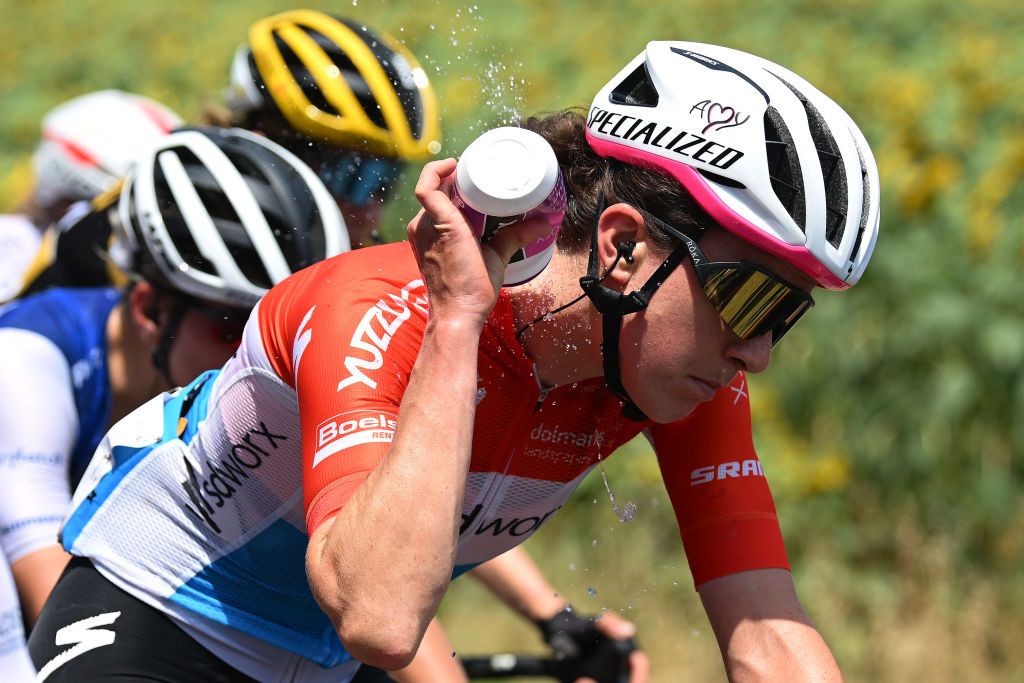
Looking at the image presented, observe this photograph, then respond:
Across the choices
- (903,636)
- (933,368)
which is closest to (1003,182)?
(933,368)

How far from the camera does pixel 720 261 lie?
2.27m

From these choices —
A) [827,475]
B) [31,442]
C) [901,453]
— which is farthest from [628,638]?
[901,453]

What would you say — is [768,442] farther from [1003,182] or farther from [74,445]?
[74,445]

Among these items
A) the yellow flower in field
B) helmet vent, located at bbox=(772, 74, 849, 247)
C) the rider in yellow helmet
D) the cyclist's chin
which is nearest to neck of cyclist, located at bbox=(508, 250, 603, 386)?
the cyclist's chin

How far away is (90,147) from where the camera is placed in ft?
19.3

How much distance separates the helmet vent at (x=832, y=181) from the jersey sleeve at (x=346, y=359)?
2.55ft

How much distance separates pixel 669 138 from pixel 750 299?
1.12 ft

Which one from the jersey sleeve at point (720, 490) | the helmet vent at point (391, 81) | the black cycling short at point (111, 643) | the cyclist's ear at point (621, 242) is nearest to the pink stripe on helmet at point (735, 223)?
the cyclist's ear at point (621, 242)

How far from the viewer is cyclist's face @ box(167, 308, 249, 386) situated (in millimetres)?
3436

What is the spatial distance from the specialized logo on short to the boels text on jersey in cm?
146

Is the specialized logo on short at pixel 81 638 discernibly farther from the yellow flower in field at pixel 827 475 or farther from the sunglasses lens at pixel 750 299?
the yellow flower in field at pixel 827 475

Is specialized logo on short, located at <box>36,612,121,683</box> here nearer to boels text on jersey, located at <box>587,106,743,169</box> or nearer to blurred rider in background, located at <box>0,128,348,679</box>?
blurred rider in background, located at <box>0,128,348,679</box>

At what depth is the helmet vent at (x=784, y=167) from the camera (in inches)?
88.7

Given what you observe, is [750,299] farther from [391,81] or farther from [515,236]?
[391,81]
